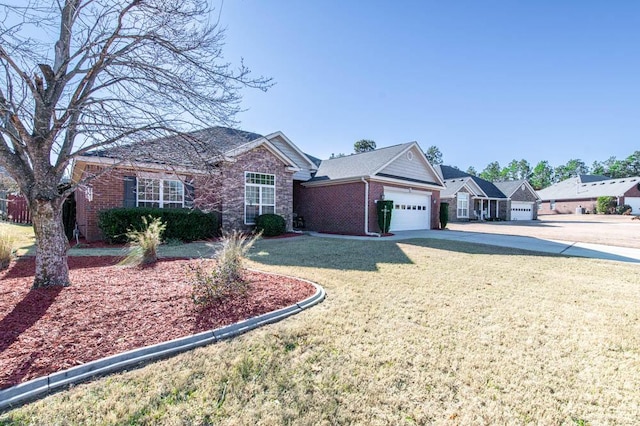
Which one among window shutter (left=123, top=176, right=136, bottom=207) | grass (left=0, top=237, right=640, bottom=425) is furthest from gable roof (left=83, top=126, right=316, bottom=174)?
window shutter (left=123, top=176, right=136, bottom=207)

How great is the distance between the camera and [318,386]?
270 cm

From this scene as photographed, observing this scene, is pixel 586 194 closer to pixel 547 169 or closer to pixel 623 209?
pixel 623 209

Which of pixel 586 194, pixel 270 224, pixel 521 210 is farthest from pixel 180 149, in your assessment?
pixel 586 194

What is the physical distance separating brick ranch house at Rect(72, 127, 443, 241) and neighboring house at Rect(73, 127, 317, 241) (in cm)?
3

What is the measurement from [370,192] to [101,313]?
506 inches

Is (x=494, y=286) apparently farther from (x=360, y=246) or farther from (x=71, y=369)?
(x=71, y=369)

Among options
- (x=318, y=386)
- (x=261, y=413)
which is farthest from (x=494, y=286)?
(x=261, y=413)

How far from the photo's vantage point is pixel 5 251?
6.60 meters

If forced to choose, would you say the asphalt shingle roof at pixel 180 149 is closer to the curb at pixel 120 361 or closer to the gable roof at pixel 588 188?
the curb at pixel 120 361

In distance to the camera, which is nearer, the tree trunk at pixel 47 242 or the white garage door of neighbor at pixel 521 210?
the tree trunk at pixel 47 242

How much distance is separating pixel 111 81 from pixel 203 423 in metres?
5.14

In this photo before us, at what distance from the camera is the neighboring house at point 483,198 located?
30156mm

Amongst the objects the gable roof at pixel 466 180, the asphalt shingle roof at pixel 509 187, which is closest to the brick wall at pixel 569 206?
the asphalt shingle roof at pixel 509 187

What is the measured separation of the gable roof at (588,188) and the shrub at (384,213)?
50650 mm
